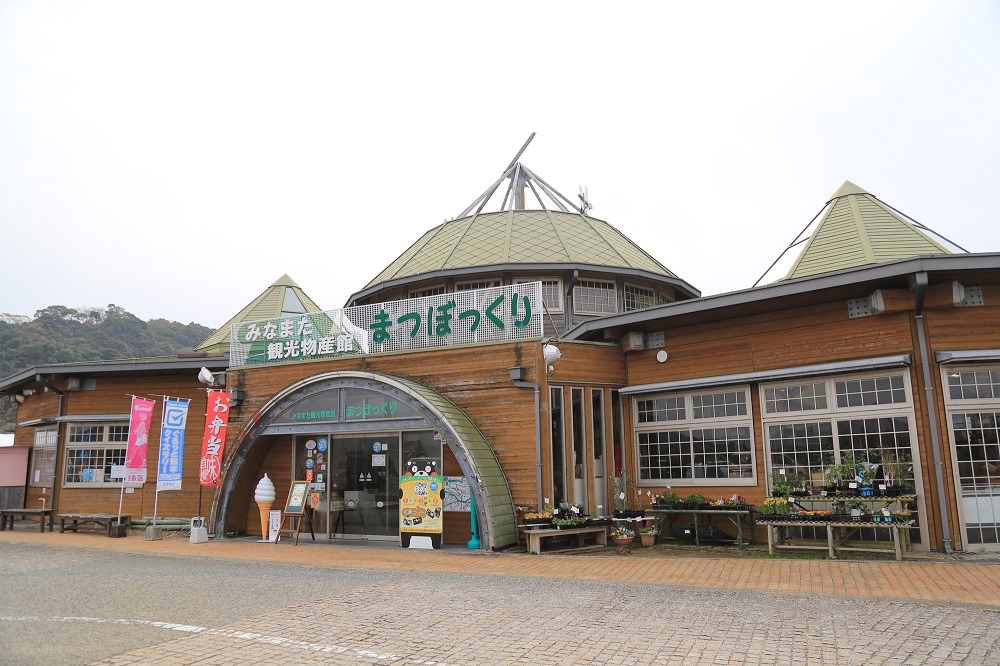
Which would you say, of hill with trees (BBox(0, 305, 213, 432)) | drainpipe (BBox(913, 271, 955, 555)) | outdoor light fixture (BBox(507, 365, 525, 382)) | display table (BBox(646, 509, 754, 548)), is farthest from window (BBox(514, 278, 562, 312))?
hill with trees (BBox(0, 305, 213, 432))

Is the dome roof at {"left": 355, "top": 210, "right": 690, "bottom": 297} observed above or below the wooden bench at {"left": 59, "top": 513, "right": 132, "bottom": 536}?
above

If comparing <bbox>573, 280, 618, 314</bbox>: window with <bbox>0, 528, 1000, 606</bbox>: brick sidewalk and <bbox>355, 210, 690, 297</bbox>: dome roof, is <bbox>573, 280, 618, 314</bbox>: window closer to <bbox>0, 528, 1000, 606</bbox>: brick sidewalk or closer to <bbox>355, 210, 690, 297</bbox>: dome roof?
<bbox>355, 210, 690, 297</bbox>: dome roof

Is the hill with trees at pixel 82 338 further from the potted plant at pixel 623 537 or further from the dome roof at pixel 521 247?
the potted plant at pixel 623 537

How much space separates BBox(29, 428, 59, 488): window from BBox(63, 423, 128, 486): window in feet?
1.52

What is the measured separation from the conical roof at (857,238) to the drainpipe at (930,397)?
12.7ft

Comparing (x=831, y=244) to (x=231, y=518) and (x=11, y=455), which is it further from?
(x=11, y=455)

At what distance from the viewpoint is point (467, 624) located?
6.52 meters

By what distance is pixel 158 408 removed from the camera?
17.4 metres

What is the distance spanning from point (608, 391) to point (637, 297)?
17.3ft

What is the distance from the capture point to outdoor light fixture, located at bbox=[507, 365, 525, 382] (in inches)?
473

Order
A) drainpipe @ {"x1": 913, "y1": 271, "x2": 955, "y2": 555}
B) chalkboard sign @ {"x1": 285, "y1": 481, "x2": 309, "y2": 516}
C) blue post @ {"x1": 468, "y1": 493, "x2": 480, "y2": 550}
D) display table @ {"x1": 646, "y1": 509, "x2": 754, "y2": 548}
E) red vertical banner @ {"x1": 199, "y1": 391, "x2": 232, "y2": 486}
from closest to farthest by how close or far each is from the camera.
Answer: drainpipe @ {"x1": 913, "y1": 271, "x2": 955, "y2": 555} → display table @ {"x1": 646, "y1": 509, "x2": 754, "y2": 548} → blue post @ {"x1": 468, "y1": 493, "x2": 480, "y2": 550} → chalkboard sign @ {"x1": 285, "y1": 481, "x2": 309, "y2": 516} → red vertical banner @ {"x1": 199, "y1": 391, "x2": 232, "y2": 486}

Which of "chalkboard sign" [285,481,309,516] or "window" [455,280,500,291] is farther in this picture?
"window" [455,280,500,291]

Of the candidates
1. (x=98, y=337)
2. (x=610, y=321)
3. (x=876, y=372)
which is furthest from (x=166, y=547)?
(x=98, y=337)

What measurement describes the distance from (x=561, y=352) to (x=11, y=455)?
53.0ft
